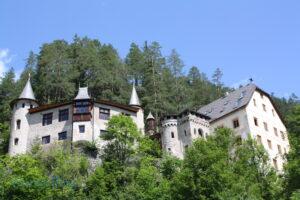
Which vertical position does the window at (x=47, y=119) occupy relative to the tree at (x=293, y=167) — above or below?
above

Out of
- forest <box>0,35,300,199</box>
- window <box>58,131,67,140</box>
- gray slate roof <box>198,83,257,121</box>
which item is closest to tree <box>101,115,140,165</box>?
forest <box>0,35,300,199</box>

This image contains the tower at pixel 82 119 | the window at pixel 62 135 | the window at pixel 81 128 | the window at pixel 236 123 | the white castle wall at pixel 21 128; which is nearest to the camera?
the tower at pixel 82 119

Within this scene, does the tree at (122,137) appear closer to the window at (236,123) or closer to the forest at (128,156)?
the forest at (128,156)

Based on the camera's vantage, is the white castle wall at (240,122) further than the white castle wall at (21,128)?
Yes

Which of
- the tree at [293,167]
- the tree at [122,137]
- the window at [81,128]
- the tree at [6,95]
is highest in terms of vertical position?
the tree at [6,95]

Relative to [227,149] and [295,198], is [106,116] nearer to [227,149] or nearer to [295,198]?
[227,149]

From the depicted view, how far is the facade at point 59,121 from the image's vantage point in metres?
50.1

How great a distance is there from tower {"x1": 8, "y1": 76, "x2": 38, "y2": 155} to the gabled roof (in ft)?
72.9

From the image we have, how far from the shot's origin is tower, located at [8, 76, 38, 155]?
5072 centimetres

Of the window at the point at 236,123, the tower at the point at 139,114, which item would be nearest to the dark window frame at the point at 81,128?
the tower at the point at 139,114

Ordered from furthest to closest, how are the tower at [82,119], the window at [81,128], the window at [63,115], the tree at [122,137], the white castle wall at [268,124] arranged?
1. the white castle wall at [268,124]
2. the window at [63,115]
3. the window at [81,128]
4. the tower at [82,119]
5. the tree at [122,137]

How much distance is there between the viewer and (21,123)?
171ft

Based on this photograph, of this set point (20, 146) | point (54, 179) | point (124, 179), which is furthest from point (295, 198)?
point (20, 146)

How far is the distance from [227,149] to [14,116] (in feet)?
86.9
